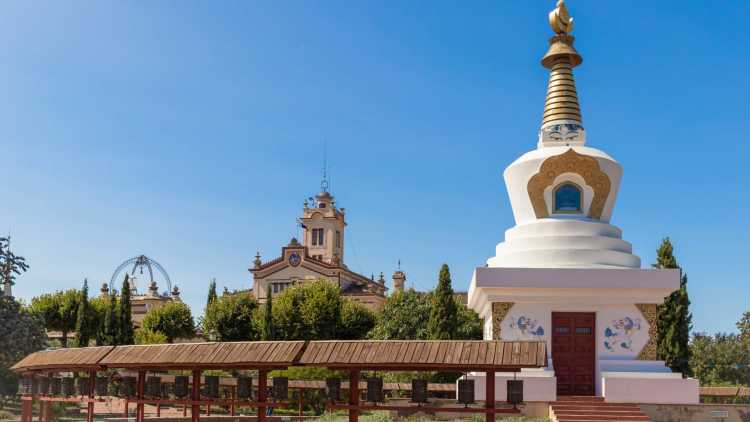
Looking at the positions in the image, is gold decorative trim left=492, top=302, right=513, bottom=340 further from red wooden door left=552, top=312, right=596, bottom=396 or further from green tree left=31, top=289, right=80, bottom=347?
green tree left=31, top=289, right=80, bottom=347

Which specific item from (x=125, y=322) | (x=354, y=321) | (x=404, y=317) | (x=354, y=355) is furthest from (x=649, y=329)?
(x=354, y=321)

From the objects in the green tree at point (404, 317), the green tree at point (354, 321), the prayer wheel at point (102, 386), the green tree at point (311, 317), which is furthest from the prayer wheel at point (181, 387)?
the green tree at point (354, 321)

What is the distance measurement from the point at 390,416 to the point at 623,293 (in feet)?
23.3

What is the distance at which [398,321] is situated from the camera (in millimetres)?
53719

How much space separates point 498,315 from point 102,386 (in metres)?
10.5

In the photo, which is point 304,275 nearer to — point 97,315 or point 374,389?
point 97,315

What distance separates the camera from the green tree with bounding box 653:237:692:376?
3412 centimetres

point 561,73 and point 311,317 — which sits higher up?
point 561,73

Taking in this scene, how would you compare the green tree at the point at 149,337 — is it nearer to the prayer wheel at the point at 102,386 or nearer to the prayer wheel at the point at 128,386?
the prayer wheel at the point at 102,386

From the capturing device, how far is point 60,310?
59562mm

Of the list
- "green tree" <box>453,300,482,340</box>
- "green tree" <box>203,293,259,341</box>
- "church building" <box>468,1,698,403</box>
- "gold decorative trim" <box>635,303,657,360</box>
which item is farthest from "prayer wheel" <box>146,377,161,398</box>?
"green tree" <box>203,293,259,341</box>

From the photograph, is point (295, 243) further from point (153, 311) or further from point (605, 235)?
point (605, 235)

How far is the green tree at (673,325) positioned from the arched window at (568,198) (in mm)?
10124

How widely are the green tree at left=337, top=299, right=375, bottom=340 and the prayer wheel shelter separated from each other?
38.5m
